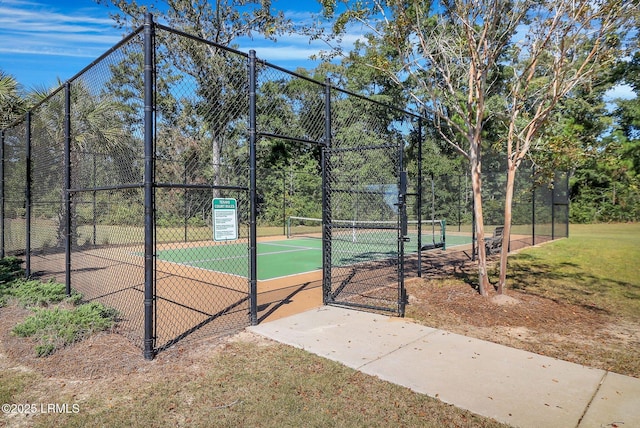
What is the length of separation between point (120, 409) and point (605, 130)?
35.6 m

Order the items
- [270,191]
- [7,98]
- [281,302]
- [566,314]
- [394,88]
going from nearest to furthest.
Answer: [566,314] < [281,302] < [7,98] < [270,191] < [394,88]

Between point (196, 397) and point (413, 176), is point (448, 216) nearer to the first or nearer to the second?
point (413, 176)

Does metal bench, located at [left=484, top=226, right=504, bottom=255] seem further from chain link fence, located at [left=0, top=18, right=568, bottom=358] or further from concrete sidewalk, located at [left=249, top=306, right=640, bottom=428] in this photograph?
concrete sidewalk, located at [left=249, top=306, right=640, bottom=428]

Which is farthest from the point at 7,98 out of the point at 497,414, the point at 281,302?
the point at 497,414

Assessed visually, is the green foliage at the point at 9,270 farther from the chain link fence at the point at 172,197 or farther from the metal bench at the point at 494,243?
the metal bench at the point at 494,243

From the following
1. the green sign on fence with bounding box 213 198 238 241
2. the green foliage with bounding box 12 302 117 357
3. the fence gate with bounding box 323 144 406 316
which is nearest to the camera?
the green foliage with bounding box 12 302 117 357

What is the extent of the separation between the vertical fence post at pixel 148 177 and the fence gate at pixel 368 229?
274 cm

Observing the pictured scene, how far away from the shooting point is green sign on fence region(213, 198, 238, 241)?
465 centimetres

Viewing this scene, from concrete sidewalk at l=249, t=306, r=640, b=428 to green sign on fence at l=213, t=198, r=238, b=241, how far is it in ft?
3.83

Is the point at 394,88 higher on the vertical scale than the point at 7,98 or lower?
higher

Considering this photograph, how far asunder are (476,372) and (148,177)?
3483 mm

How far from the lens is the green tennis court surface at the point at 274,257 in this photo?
31.2 feet

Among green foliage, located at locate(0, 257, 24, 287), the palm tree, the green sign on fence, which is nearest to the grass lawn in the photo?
the green sign on fence

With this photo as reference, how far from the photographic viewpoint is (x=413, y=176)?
1970 cm
